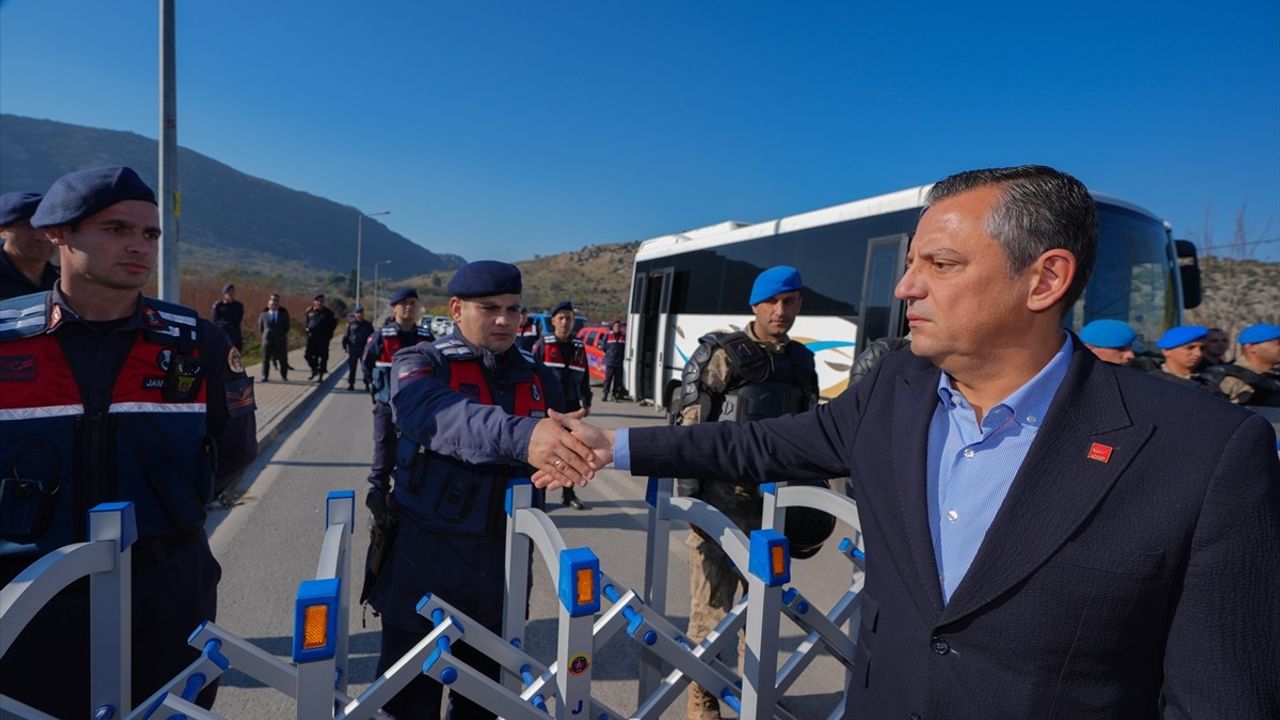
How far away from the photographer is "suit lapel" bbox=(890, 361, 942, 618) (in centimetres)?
141

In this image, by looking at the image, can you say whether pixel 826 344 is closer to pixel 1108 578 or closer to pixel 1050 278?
pixel 1050 278

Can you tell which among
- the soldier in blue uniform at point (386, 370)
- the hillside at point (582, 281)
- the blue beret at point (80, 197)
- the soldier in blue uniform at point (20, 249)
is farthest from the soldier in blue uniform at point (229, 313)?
the hillside at point (582, 281)

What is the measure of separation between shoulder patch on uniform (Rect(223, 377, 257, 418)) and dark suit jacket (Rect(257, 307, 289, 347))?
1307 cm

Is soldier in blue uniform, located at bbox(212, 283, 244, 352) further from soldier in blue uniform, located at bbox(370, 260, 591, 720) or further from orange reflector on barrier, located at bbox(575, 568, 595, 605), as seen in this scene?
orange reflector on barrier, located at bbox(575, 568, 595, 605)

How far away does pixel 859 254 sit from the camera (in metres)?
8.38

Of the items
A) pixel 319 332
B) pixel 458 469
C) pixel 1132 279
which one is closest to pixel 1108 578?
pixel 458 469

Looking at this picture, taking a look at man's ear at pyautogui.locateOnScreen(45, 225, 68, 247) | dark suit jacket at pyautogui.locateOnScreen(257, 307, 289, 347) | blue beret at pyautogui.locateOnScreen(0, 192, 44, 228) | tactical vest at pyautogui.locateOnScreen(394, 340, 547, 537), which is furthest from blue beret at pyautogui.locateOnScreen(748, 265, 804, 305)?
dark suit jacket at pyautogui.locateOnScreen(257, 307, 289, 347)

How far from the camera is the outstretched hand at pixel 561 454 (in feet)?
7.04

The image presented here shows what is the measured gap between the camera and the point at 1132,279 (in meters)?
7.24

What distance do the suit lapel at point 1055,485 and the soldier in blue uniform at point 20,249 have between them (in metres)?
4.73

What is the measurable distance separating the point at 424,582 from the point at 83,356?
4.11ft

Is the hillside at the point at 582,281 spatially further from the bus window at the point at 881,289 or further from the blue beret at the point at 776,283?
the blue beret at the point at 776,283

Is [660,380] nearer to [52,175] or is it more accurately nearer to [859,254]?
[859,254]

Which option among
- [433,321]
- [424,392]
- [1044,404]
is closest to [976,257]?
[1044,404]
